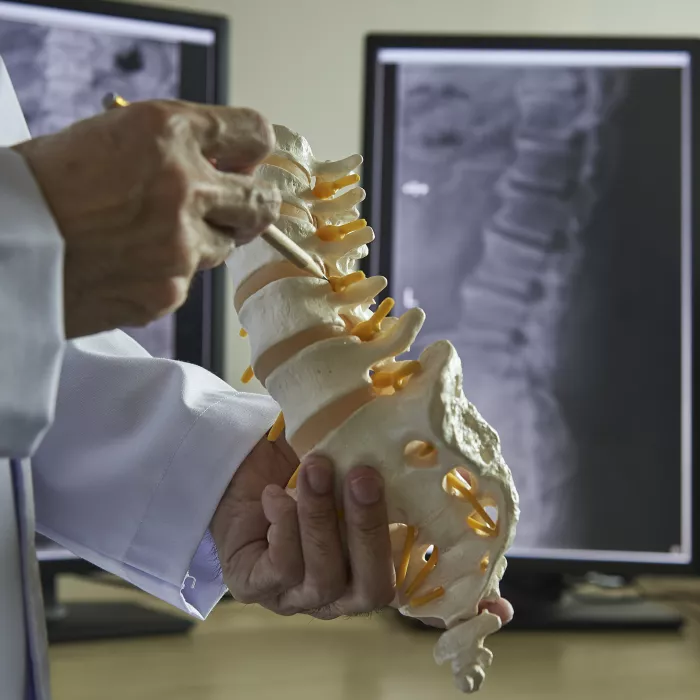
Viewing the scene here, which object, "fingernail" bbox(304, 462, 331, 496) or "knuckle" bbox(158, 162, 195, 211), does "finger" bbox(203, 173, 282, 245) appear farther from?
"fingernail" bbox(304, 462, 331, 496)

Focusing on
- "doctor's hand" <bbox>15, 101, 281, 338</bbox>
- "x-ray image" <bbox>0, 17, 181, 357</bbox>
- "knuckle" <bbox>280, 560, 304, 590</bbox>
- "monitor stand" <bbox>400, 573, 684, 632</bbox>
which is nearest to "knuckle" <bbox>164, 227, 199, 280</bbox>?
"doctor's hand" <bbox>15, 101, 281, 338</bbox>

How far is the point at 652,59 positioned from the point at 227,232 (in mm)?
912

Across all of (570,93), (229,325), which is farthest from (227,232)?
(229,325)

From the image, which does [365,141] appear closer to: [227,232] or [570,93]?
[570,93]

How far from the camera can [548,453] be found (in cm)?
118

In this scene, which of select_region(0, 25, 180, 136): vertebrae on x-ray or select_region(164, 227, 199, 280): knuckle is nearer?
select_region(164, 227, 199, 280): knuckle

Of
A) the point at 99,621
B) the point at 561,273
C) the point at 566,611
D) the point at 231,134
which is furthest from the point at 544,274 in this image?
the point at 231,134

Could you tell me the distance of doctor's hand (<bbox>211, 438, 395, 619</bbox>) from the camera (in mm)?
561

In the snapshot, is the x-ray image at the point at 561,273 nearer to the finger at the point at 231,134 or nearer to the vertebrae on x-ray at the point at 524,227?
the vertebrae on x-ray at the point at 524,227

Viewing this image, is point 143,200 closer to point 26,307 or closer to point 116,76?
point 26,307

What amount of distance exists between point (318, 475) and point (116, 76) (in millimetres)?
733

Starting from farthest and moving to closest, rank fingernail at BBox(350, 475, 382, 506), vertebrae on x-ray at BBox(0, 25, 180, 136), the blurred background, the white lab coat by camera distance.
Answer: the blurred background < vertebrae on x-ray at BBox(0, 25, 180, 136) < the white lab coat < fingernail at BBox(350, 475, 382, 506)

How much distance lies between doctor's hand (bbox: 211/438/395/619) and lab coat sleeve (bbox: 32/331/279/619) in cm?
3

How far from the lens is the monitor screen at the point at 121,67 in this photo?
108 centimetres
